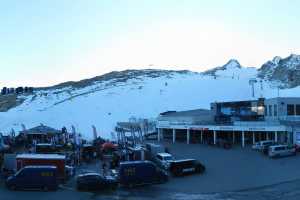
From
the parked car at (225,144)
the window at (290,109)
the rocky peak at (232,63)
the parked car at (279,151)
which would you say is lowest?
the parked car at (225,144)

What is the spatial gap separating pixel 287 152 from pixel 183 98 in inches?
1957

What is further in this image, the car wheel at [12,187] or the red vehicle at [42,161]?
the red vehicle at [42,161]

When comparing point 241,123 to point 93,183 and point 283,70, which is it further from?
point 283,70

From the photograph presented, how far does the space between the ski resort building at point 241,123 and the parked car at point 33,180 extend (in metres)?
17.7

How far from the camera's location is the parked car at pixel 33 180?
2050 centimetres

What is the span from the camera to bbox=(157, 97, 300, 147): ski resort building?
112 feet

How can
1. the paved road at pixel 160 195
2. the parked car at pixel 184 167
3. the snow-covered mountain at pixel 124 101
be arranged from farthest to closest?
the snow-covered mountain at pixel 124 101, the parked car at pixel 184 167, the paved road at pixel 160 195

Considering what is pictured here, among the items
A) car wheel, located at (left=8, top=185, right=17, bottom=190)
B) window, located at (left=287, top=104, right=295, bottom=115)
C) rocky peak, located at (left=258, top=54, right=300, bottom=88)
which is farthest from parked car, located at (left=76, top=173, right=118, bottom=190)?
rocky peak, located at (left=258, top=54, right=300, bottom=88)

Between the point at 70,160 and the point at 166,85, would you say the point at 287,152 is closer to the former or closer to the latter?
the point at 70,160

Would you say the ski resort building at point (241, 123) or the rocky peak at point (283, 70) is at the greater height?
the rocky peak at point (283, 70)

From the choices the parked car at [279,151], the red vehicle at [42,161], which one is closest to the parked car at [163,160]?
the red vehicle at [42,161]

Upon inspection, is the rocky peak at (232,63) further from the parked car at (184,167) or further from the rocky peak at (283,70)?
the parked car at (184,167)

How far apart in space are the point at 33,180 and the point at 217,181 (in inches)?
306

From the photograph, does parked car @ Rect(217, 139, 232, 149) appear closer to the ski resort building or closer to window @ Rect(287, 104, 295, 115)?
the ski resort building
